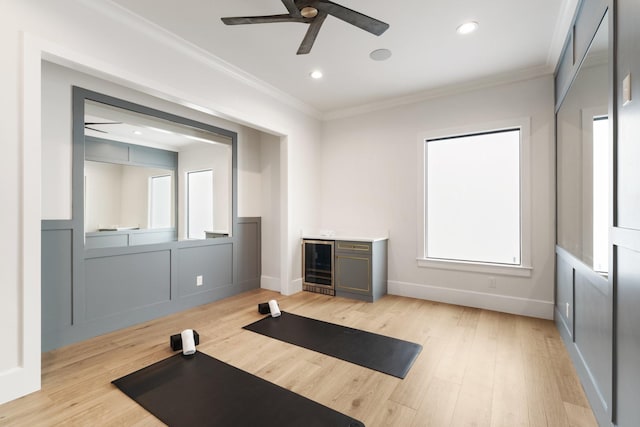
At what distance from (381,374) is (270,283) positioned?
277cm

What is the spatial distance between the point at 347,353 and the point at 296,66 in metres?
3.06

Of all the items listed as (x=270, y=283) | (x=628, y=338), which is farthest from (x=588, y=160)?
(x=270, y=283)

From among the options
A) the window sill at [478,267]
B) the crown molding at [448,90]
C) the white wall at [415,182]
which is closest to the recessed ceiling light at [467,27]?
the crown molding at [448,90]

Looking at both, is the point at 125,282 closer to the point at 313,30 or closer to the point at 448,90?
the point at 313,30

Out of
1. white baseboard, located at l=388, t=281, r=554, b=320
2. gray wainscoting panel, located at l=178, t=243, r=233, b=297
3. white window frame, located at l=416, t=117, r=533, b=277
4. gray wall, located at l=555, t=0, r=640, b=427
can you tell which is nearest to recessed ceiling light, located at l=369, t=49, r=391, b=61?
white window frame, located at l=416, t=117, r=533, b=277

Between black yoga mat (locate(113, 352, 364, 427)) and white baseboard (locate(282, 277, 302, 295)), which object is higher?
white baseboard (locate(282, 277, 302, 295))

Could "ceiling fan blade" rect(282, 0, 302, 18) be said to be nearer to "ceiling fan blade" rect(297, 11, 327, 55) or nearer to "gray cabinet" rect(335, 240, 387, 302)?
"ceiling fan blade" rect(297, 11, 327, 55)

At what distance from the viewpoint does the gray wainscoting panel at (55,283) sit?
252cm

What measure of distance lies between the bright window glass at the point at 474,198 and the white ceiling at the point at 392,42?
2.66 feet

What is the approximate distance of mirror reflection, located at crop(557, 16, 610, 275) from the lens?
1704 millimetres

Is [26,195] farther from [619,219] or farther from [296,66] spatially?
[619,219]

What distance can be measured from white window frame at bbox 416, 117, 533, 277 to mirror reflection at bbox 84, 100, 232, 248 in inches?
108

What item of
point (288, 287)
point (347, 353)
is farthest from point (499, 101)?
point (288, 287)

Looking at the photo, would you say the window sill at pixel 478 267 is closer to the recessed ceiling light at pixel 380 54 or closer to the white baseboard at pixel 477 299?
the white baseboard at pixel 477 299
